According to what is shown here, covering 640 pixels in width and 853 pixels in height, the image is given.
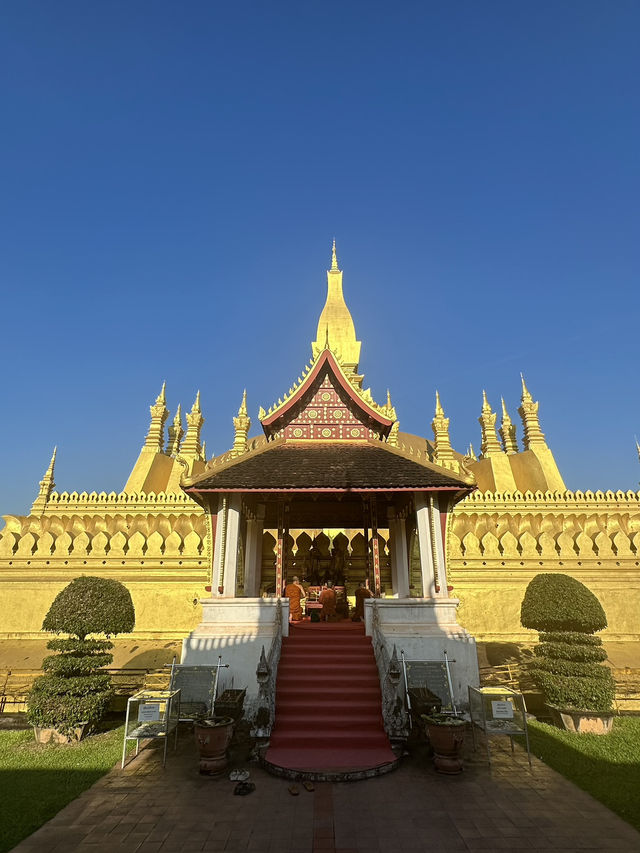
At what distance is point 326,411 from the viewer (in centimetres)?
1527

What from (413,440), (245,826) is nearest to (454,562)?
(245,826)

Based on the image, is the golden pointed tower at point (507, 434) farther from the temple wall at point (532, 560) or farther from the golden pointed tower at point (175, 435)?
the golden pointed tower at point (175, 435)

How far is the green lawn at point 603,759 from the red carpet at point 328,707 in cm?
282

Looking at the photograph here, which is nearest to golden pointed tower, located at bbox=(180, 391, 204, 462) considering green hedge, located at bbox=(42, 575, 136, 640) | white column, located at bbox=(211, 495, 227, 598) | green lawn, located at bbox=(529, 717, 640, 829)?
white column, located at bbox=(211, 495, 227, 598)

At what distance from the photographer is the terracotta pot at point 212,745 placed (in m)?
7.02

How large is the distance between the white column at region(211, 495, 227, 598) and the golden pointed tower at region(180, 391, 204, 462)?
1704 cm

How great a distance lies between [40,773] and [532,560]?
17.2 meters

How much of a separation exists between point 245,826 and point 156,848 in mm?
1017

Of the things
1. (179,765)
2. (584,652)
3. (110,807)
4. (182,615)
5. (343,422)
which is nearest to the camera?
(110,807)

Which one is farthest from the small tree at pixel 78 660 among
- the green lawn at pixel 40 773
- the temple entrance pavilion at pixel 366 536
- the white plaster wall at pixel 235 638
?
the temple entrance pavilion at pixel 366 536

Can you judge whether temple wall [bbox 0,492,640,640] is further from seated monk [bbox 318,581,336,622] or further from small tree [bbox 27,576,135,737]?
small tree [bbox 27,576,135,737]

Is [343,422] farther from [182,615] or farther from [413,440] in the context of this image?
[413,440]

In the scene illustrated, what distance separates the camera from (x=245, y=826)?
17.7 ft

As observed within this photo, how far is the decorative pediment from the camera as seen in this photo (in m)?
15.0
